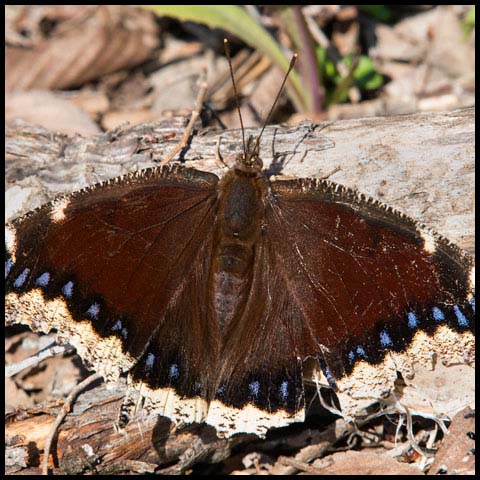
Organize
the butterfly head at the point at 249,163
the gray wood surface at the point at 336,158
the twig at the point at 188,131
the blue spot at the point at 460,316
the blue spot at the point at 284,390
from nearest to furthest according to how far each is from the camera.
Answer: the blue spot at the point at 460,316
the blue spot at the point at 284,390
the butterfly head at the point at 249,163
the gray wood surface at the point at 336,158
the twig at the point at 188,131

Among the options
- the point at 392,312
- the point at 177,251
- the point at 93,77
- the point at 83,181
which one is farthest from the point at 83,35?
the point at 392,312

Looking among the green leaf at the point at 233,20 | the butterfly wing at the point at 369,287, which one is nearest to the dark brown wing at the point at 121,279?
the butterfly wing at the point at 369,287

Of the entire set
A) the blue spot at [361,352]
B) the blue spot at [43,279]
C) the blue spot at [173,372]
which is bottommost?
the blue spot at [173,372]

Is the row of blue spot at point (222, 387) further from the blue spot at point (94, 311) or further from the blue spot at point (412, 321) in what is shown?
the blue spot at point (412, 321)

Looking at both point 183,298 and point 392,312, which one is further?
point 183,298

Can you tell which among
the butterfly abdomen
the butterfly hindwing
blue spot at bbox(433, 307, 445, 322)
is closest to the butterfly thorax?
the butterfly abdomen

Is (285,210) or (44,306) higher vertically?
(285,210)

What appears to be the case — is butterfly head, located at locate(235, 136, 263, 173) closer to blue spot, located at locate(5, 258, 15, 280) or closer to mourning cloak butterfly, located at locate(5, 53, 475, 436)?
mourning cloak butterfly, located at locate(5, 53, 475, 436)

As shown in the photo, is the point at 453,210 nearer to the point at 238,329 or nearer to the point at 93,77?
the point at 238,329
